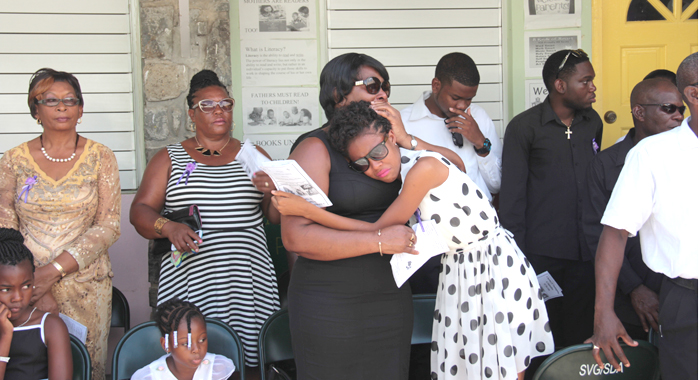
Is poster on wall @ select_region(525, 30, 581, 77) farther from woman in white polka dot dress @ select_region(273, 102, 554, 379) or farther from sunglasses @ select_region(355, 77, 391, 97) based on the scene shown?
sunglasses @ select_region(355, 77, 391, 97)

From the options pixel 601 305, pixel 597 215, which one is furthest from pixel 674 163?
pixel 597 215

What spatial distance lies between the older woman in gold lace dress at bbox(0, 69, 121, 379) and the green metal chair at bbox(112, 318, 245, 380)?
45 centimetres

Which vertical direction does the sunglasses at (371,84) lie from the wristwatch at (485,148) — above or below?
above

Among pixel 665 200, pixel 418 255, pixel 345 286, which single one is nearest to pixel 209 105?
pixel 345 286

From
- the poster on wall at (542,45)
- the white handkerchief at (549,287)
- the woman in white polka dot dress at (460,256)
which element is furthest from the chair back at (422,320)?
the poster on wall at (542,45)

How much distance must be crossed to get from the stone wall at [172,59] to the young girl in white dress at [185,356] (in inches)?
Result: 57.7

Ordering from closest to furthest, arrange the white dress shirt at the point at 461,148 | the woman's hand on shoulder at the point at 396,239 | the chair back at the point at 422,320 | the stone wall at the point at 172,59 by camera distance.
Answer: the woman's hand on shoulder at the point at 396,239 → the chair back at the point at 422,320 → the white dress shirt at the point at 461,148 → the stone wall at the point at 172,59

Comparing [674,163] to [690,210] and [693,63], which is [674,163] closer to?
[690,210]

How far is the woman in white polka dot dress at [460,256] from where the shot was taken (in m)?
2.20

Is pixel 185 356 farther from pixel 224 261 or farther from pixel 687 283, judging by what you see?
pixel 687 283

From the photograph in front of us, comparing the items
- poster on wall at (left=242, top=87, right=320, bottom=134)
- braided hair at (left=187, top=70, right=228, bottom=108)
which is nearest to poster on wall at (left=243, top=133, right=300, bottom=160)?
poster on wall at (left=242, top=87, right=320, bottom=134)

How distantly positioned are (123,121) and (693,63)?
148 inches

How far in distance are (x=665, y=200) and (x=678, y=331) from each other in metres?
0.50

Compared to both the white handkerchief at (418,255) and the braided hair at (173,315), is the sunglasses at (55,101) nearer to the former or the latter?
the braided hair at (173,315)
